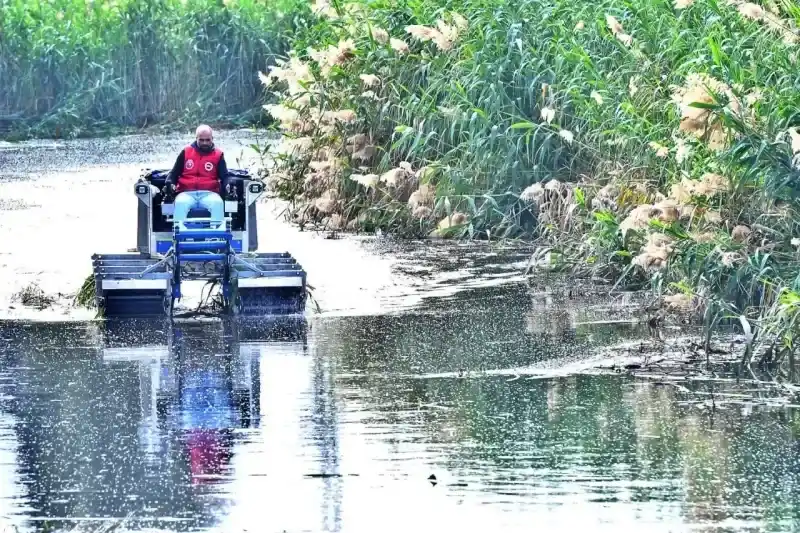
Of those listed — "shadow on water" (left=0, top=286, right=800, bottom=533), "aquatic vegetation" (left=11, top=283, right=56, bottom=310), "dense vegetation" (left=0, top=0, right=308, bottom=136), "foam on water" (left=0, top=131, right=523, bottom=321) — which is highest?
"dense vegetation" (left=0, top=0, right=308, bottom=136)

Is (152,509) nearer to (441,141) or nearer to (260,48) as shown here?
(441,141)

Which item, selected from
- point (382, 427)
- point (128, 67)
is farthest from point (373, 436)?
point (128, 67)

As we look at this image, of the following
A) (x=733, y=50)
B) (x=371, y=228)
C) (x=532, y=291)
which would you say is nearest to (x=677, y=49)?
(x=733, y=50)

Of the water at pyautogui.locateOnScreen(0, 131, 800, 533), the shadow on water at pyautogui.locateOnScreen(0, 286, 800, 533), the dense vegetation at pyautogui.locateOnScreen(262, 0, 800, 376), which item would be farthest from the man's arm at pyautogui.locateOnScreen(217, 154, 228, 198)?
the dense vegetation at pyautogui.locateOnScreen(262, 0, 800, 376)

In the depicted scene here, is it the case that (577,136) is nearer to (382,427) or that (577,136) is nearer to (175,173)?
(175,173)

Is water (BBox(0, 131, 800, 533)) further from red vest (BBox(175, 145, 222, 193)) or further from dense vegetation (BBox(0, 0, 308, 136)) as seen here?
dense vegetation (BBox(0, 0, 308, 136))

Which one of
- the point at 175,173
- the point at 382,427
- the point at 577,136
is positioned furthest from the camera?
the point at 577,136

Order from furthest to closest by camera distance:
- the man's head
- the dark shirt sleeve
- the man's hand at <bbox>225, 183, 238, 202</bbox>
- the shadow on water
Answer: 1. the man's hand at <bbox>225, 183, 238, 202</bbox>
2. the man's head
3. the dark shirt sleeve
4. the shadow on water

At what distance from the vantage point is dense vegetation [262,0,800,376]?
1459 centimetres

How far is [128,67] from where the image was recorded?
3709 cm

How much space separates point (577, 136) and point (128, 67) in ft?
60.6

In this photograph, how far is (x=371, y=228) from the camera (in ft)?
74.1

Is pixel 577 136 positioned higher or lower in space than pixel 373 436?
higher

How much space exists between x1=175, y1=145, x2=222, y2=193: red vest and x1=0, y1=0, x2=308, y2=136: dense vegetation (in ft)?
66.6
